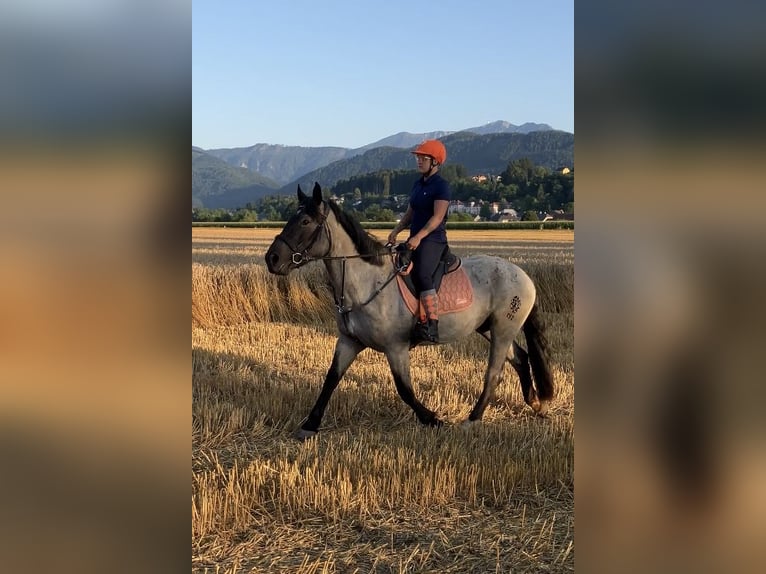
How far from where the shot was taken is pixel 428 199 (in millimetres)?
6141

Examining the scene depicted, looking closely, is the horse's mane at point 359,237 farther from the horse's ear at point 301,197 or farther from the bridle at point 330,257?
the horse's ear at point 301,197

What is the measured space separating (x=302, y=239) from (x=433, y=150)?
4.80ft

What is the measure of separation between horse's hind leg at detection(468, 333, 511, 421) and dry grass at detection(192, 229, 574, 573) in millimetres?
255

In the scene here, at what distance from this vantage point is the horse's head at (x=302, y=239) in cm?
587

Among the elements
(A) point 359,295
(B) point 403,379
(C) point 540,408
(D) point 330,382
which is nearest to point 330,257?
(A) point 359,295

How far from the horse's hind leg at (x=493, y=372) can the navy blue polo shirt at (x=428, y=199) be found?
1.35m

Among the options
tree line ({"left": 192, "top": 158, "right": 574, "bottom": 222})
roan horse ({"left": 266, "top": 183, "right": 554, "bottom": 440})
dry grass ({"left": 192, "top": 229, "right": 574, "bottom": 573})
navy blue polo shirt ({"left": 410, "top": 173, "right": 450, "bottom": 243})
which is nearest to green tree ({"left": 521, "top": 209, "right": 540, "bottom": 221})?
tree line ({"left": 192, "top": 158, "right": 574, "bottom": 222})

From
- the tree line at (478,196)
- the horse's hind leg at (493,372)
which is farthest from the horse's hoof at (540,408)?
the tree line at (478,196)

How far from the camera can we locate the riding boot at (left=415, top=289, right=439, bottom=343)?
621cm

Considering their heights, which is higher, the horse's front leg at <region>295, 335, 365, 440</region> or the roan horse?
the roan horse

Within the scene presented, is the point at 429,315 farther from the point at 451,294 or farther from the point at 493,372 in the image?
the point at 493,372

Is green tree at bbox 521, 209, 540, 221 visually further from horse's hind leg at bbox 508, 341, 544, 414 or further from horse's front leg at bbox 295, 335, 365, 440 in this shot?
horse's front leg at bbox 295, 335, 365, 440
